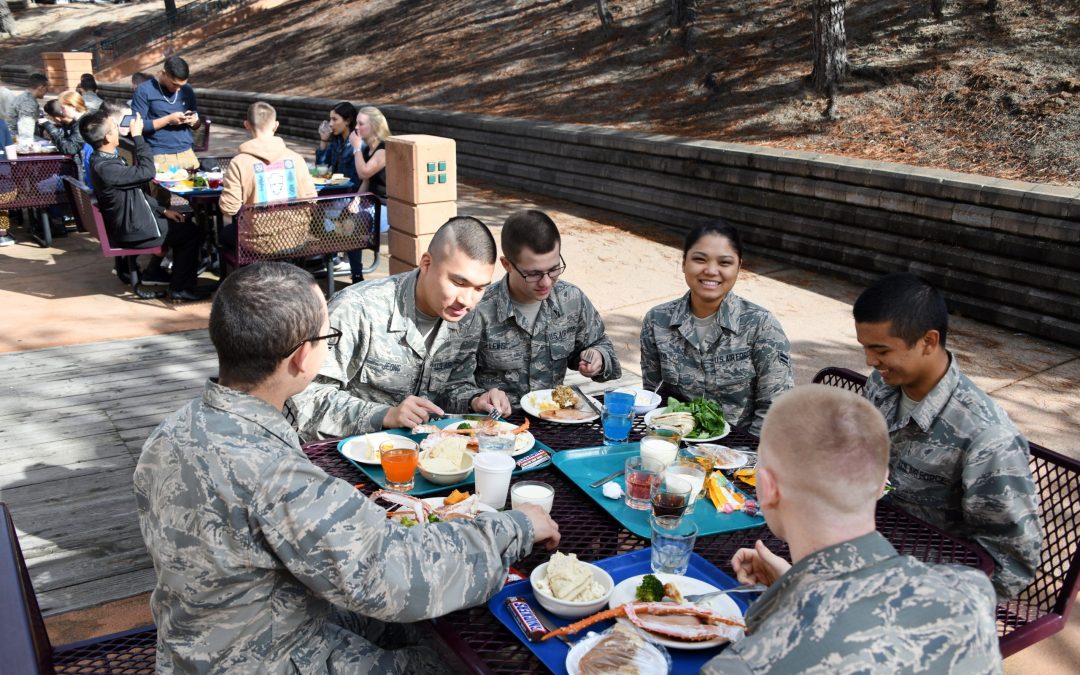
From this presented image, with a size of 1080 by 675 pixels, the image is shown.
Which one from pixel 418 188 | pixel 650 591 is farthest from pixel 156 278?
pixel 650 591

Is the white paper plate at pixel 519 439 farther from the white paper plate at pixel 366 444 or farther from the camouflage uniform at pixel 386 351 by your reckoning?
the camouflage uniform at pixel 386 351

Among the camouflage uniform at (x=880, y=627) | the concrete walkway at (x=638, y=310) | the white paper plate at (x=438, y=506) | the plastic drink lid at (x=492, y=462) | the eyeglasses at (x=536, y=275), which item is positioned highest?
the camouflage uniform at (x=880, y=627)

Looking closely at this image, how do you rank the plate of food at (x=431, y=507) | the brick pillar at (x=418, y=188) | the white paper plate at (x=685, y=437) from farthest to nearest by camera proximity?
the brick pillar at (x=418, y=188)
the white paper plate at (x=685, y=437)
the plate of food at (x=431, y=507)

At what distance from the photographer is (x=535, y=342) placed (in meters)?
4.09

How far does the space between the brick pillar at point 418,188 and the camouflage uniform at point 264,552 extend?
186 inches

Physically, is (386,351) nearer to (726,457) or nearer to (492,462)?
(492,462)

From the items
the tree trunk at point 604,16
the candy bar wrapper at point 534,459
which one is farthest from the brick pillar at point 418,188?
the tree trunk at point 604,16

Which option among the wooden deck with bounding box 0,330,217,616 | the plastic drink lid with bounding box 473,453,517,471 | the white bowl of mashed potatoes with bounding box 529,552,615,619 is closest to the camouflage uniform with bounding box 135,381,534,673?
the white bowl of mashed potatoes with bounding box 529,552,615,619

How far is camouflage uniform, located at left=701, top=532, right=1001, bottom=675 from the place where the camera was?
1460mm

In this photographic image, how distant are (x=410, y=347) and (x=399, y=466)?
1065 mm

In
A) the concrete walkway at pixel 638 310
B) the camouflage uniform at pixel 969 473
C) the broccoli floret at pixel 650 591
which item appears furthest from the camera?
the concrete walkway at pixel 638 310

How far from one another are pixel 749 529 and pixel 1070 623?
2.06 meters

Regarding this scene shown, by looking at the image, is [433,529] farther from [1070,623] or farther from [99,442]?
A: [99,442]

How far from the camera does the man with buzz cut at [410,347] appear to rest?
3.18m
